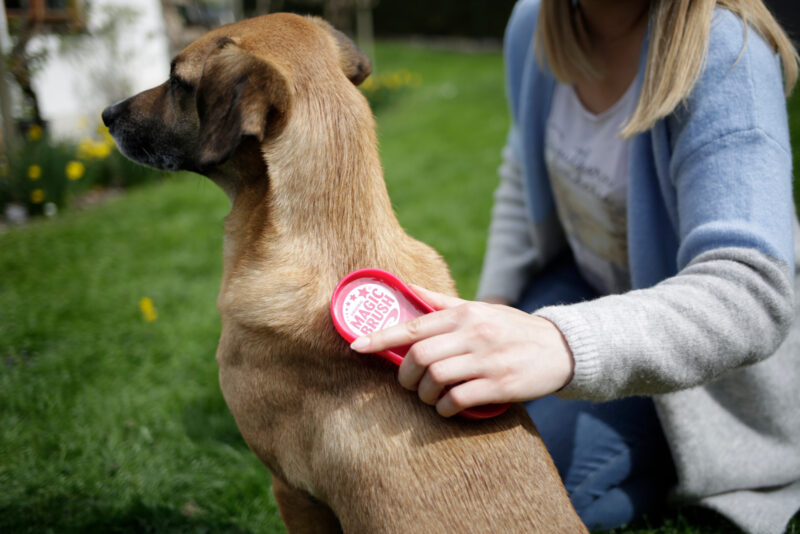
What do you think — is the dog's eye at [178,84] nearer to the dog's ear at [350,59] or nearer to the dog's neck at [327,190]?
the dog's neck at [327,190]

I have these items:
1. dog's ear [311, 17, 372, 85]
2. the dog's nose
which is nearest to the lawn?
the dog's nose

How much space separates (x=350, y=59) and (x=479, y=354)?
107cm

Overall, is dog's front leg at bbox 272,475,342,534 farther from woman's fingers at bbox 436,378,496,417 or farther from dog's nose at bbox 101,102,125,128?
dog's nose at bbox 101,102,125,128

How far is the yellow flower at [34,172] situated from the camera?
190 inches

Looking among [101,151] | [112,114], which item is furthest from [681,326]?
[101,151]

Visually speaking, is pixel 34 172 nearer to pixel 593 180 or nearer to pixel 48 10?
pixel 48 10

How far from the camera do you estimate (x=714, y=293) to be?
4.78 feet

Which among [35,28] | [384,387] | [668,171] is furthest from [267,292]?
[35,28]

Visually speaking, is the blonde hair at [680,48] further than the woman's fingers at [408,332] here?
Yes

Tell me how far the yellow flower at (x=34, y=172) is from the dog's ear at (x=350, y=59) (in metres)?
3.76

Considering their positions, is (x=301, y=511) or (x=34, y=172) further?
(x=34, y=172)

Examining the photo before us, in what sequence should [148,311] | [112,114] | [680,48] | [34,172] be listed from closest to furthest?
[680,48] < [112,114] < [148,311] < [34,172]

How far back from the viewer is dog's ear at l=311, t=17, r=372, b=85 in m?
1.91

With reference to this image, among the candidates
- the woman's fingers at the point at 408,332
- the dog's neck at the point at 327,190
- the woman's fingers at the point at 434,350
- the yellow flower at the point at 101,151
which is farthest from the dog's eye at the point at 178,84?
the yellow flower at the point at 101,151
